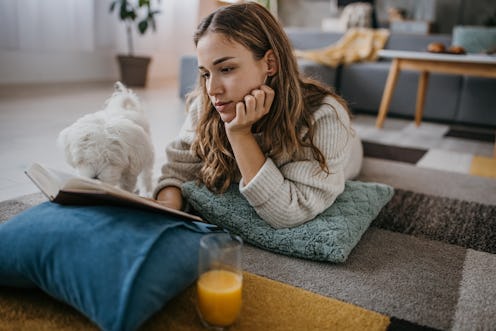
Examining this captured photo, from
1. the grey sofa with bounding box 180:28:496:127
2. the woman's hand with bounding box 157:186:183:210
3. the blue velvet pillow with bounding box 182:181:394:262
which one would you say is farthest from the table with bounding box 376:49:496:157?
the woman's hand with bounding box 157:186:183:210

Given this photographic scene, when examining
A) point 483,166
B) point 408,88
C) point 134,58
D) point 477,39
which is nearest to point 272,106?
point 483,166

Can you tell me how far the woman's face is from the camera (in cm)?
96

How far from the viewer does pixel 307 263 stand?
3.35ft

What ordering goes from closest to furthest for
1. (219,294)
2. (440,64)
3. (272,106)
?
1. (219,294)
2. (272,106)
3. (440,64)

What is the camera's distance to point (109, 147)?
1.20m

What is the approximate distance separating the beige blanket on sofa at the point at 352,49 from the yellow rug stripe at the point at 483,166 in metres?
1.45

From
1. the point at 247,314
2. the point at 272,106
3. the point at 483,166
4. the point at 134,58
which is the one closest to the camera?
the point at 247,314

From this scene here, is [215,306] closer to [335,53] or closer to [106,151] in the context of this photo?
[106,151]

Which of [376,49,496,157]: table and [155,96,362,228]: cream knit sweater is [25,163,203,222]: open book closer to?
[155,96,362,228]: cream knit sweater

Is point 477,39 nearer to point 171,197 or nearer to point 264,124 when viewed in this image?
point 264,124

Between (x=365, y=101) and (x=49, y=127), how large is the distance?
223 centimetres

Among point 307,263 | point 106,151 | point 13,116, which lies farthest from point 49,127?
point 307,263

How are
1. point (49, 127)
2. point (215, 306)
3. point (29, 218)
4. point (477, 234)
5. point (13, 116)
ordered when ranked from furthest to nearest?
point (13, 116)
point (49, 127)
point (477, 234)
point (29, 218)
point (215, 306)

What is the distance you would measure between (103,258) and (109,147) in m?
0.53
